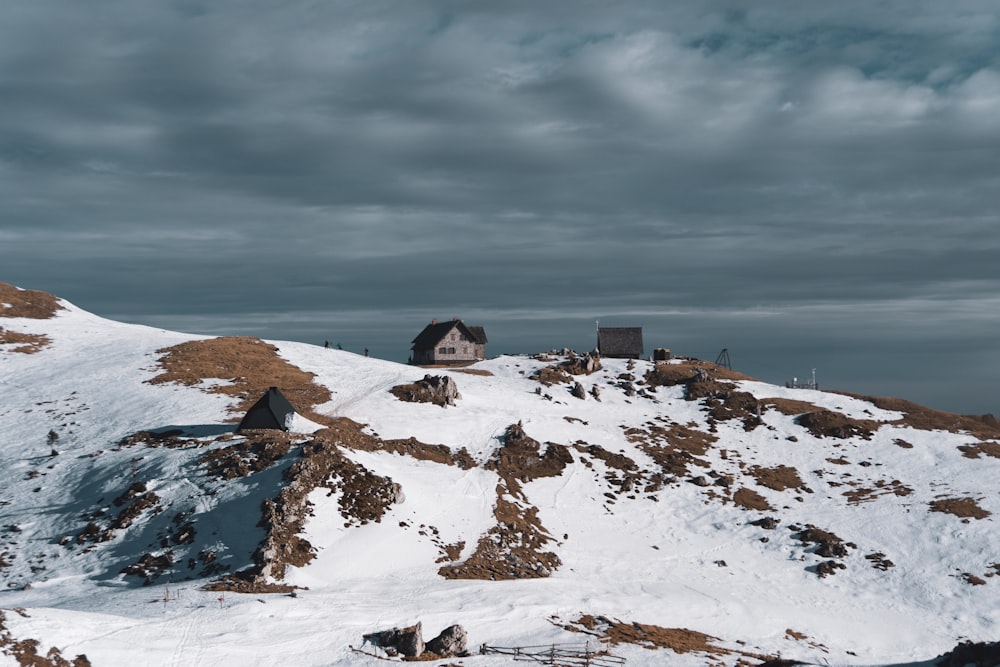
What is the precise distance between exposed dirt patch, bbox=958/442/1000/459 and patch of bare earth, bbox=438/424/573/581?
37.9 metres

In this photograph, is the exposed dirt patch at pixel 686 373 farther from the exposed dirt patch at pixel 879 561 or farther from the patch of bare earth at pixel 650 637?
the patch of bare earth at pixel 650 637

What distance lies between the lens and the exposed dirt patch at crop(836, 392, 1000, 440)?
7619 centimetres

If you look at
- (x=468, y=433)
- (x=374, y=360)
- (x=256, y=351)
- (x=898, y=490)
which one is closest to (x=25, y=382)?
(x=256, y=351)

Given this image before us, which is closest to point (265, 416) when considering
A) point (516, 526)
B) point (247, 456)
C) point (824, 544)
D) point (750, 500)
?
point (247, 456)

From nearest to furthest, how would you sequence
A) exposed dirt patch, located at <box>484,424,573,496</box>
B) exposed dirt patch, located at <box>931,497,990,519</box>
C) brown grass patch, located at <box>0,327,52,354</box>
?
exposed dirt patch, located at <box>931,497,990,519</box>
exposed dirt patch, located at <box>484,424,573,496</box>
brown grass patch, located at <box>0,327,52,354</box>

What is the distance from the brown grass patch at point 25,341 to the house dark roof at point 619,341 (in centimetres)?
6998

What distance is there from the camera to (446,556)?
145 feet

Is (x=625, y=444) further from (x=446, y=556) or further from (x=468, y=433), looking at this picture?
(x=446, y=556)

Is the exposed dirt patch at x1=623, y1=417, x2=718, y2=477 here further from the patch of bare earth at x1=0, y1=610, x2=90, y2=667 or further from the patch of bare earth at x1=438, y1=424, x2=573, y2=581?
the patch of bare earth at x1=0, y1=610, x2=90, y2=667

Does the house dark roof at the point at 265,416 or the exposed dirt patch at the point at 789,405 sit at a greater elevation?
the house dark roof at the point at 265,416

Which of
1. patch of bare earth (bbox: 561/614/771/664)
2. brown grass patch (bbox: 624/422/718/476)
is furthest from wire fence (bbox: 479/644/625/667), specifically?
brown grass patch (bbox: 624/422/718/476)

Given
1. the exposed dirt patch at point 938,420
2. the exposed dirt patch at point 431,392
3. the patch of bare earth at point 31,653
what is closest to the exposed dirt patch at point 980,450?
the exposed dirt patch at point 938,420

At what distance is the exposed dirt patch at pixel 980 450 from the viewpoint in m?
69.1

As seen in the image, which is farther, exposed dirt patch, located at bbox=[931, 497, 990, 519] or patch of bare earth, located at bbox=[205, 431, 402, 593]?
exposed dirt patch, located at bbox=[931, 497, 990, 519]
